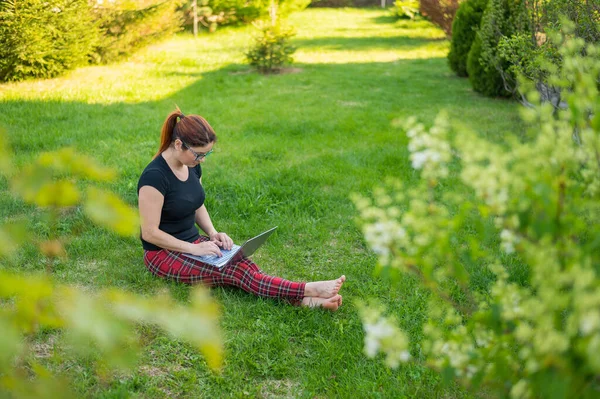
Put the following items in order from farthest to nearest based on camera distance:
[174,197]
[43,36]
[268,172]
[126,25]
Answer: [126,25], [43,36], [268,172], [174,197]

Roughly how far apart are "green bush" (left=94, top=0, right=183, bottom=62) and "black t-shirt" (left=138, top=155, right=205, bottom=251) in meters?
7.34

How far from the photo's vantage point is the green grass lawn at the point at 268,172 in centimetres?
310

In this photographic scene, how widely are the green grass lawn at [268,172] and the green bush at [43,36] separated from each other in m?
0.31

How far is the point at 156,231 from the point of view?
374cm

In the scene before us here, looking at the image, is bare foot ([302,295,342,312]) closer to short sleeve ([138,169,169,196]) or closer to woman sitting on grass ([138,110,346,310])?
woman sitting on grass ([138,110,346,310])

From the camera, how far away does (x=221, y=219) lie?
5066mm

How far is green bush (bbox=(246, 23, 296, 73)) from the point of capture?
36.3ft

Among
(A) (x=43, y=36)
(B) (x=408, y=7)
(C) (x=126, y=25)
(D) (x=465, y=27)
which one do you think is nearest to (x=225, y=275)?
(A) (x=43, y=36)

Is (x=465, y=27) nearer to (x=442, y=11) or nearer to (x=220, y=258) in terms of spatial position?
(x=442, y=11)

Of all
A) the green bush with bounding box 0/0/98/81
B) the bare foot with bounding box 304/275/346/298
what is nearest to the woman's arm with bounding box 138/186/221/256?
the bare foot with bounding box 304/275/346/298

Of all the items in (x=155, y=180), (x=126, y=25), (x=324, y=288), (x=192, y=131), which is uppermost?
(x=192, y=131)

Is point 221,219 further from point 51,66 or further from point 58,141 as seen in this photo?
point 51,66

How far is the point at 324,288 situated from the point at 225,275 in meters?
0.66

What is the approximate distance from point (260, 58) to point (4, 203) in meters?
7.13
